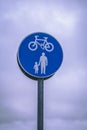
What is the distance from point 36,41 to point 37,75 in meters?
0.46

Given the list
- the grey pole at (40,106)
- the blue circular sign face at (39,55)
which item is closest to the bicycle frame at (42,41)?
the blue circular sign face at (39,55)

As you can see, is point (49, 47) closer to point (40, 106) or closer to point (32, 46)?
point (32, 46)

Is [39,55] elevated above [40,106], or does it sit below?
above

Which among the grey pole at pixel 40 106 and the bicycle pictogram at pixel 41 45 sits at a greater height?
the bicycle pictogram at pixel 41 45

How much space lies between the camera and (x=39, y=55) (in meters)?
2.90

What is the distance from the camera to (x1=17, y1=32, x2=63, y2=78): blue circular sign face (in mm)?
2883

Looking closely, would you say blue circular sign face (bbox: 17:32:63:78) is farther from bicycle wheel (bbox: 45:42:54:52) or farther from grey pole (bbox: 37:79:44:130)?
grey pole (bbox: 37:79:44:130)

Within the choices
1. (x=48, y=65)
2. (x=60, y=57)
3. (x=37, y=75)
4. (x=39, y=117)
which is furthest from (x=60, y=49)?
(x=39, y=117)

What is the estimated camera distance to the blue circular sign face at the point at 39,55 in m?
2.88

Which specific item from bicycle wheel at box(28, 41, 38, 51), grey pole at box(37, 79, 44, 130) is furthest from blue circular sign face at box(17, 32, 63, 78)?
grey pole at box(37, 79, 44, 130)

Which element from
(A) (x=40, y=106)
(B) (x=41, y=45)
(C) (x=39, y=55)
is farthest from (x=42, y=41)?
(A) (x=40, y=106)

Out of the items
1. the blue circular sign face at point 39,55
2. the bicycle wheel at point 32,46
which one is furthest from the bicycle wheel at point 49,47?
the bicycle wheel at point 32,46

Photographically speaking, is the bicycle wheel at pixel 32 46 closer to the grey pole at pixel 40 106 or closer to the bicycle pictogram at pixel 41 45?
the bicycle pictogram at pixel 41 45

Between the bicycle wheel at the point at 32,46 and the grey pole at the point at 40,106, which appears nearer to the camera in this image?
the grey pole at the point at 40,106
